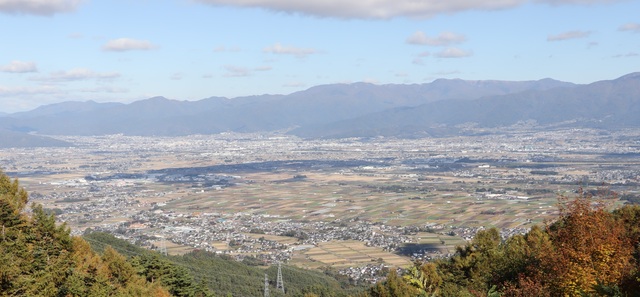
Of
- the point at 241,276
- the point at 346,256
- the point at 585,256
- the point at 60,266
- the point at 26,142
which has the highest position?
the point at 585,256

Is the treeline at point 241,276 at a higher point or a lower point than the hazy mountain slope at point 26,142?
lower

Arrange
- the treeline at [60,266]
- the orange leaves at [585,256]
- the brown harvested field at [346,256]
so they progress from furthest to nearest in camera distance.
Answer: the brown harvested field at [346,256]
the treeline at [60,266]
the orange leaves at [585,256]

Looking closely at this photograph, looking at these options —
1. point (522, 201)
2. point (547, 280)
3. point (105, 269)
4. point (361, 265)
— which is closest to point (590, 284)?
point (547, 280)

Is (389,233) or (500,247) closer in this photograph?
(500,247)

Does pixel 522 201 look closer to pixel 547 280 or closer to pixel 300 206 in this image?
pixel 300 206

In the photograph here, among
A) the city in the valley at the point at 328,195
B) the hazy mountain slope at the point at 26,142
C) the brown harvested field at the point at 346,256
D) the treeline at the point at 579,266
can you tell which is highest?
the treeline at the point at 579,266

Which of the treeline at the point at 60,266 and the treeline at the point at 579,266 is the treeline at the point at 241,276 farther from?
the treeline at the point at 579,266

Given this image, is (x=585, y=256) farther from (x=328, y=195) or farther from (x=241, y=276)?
(x=328, y=195)

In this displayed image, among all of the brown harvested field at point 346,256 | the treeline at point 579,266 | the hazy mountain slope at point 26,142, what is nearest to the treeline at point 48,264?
the treeline at point 579,266

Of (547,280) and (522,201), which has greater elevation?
(547,280)

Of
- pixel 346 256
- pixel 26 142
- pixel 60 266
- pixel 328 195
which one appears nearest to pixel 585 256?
pixel 60 266

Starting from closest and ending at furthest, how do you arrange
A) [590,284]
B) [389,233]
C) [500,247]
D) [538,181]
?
1. [590,284]
2. [500,247]
3. [389,233]
4. [538,181]
